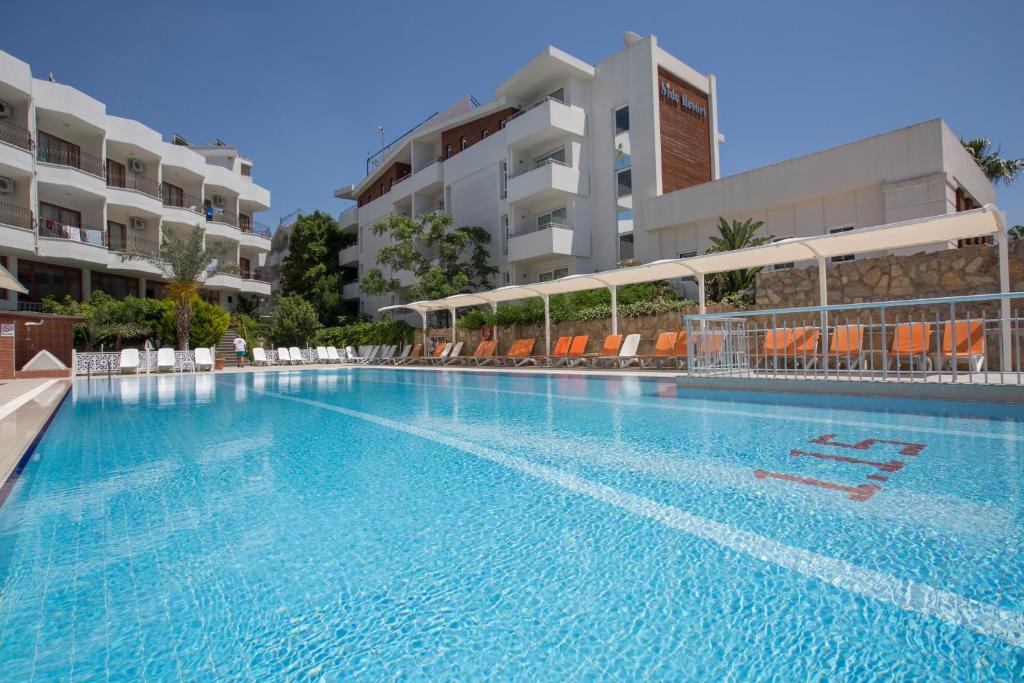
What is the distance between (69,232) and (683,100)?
28.7 metres

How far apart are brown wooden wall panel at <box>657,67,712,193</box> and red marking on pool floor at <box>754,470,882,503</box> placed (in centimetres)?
2162

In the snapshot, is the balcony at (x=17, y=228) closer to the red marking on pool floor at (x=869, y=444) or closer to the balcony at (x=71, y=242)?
the balcony at (x=71, y=242)

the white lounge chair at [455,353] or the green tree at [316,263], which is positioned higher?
the green tree at [316,263]

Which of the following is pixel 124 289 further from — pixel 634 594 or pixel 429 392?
pixel 634 594

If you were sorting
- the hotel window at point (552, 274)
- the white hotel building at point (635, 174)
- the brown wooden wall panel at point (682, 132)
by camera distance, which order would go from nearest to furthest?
the white hotel building at point (635, 174) < the brown wooden wall panel at point (682, 132) < the hotel window at point (552, 274)

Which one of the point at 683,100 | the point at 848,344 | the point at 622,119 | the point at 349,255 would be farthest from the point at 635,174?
the point at 349,255

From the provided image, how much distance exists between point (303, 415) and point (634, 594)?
764cm

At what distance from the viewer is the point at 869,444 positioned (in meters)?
5.07

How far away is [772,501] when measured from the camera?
11.6ft

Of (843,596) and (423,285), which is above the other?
(423,285)

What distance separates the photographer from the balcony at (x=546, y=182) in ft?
79.0

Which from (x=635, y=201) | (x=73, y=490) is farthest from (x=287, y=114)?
(x=73, y=490)

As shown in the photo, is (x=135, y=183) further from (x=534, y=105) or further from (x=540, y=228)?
(x=540, y=228)

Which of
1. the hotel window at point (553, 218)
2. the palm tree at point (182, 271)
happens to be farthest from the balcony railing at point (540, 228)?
the palm tree at point (182, 271)
